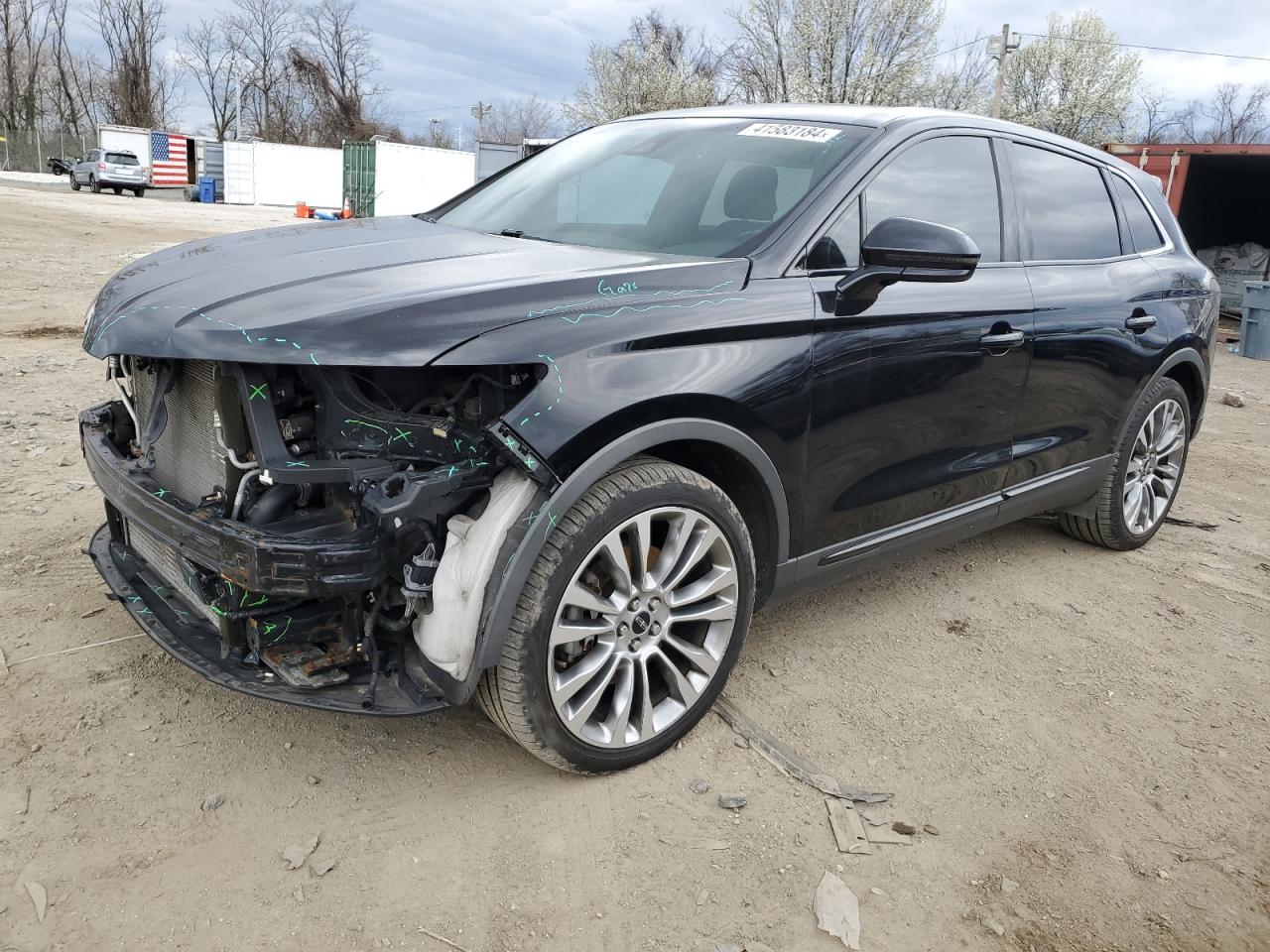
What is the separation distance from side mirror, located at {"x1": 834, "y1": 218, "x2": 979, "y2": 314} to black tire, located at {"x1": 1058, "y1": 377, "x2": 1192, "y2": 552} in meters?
1.97

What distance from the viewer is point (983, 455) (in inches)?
139

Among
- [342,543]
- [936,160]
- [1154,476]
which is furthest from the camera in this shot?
[1154,476]

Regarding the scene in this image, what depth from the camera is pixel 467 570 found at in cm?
226

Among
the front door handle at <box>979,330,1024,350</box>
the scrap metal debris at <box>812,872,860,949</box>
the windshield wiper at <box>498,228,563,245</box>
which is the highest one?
the windshield wiper at <box>498,228,563,245</box>

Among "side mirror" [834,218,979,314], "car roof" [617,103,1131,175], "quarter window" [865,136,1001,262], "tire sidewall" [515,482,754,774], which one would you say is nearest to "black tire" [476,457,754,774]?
"tire sidewall" [515,482,754,774]

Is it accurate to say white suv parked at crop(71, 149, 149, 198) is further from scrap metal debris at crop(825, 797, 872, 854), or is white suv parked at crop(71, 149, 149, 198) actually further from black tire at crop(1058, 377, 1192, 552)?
scrap metal debris at crop(825, 797, 872, 854)

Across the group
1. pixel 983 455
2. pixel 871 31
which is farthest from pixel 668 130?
pixel 871 31

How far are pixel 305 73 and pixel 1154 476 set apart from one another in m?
69.2

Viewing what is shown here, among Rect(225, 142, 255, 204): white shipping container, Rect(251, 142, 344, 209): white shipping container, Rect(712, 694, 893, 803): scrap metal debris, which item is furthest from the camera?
Rect(251, 142, 344, 209): white shipping container

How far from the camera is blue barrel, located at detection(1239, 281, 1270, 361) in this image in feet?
40.3

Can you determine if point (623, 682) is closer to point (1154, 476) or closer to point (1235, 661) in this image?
point (1235, 661)

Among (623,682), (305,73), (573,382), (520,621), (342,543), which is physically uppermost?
(305,73)

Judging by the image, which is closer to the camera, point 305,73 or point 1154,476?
point 1154,476

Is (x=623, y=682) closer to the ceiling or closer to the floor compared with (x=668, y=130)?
closer to the floor
